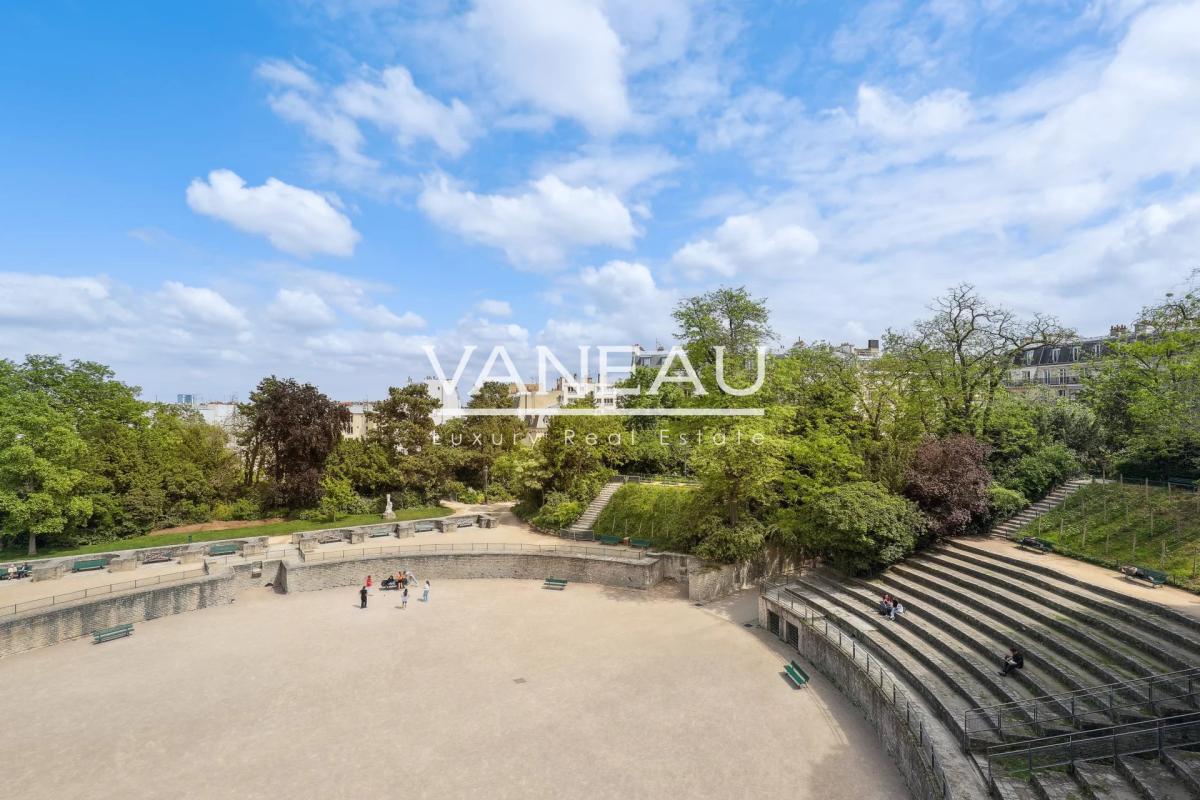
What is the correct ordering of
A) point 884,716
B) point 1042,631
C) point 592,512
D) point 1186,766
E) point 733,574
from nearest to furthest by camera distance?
1. point 1186,766
2. point 884,716
3. point 1042,631
4. point 733,574
5. point 592,512

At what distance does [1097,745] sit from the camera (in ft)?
38.9

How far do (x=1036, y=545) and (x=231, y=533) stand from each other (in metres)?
42.4

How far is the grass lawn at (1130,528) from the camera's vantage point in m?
18.9

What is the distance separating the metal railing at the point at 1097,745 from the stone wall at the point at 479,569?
16.6m

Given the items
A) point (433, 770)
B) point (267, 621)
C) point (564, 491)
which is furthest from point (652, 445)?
point (433, 770)

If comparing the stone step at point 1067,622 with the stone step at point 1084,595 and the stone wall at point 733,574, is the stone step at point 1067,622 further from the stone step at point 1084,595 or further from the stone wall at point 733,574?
the stone wall at point 733,574

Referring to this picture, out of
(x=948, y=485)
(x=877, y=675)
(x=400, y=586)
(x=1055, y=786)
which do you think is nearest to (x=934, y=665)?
(x=877, y=675)

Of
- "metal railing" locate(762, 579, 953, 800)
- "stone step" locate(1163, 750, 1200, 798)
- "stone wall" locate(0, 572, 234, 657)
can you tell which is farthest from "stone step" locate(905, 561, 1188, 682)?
"stone wall" locate(0, 572, 234, 657)

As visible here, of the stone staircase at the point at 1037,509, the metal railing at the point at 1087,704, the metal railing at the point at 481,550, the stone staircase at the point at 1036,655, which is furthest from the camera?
the metal railing at the point at 481,550

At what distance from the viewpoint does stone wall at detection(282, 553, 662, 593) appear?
27.5 meters

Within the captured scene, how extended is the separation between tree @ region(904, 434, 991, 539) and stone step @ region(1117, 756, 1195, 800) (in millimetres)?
12204

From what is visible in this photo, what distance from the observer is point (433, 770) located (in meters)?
13.4

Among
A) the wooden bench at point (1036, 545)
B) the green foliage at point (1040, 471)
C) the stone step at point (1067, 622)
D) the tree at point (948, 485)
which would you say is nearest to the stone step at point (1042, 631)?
the stone step at point (1067, 622)

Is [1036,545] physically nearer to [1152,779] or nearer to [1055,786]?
[1152,779]
